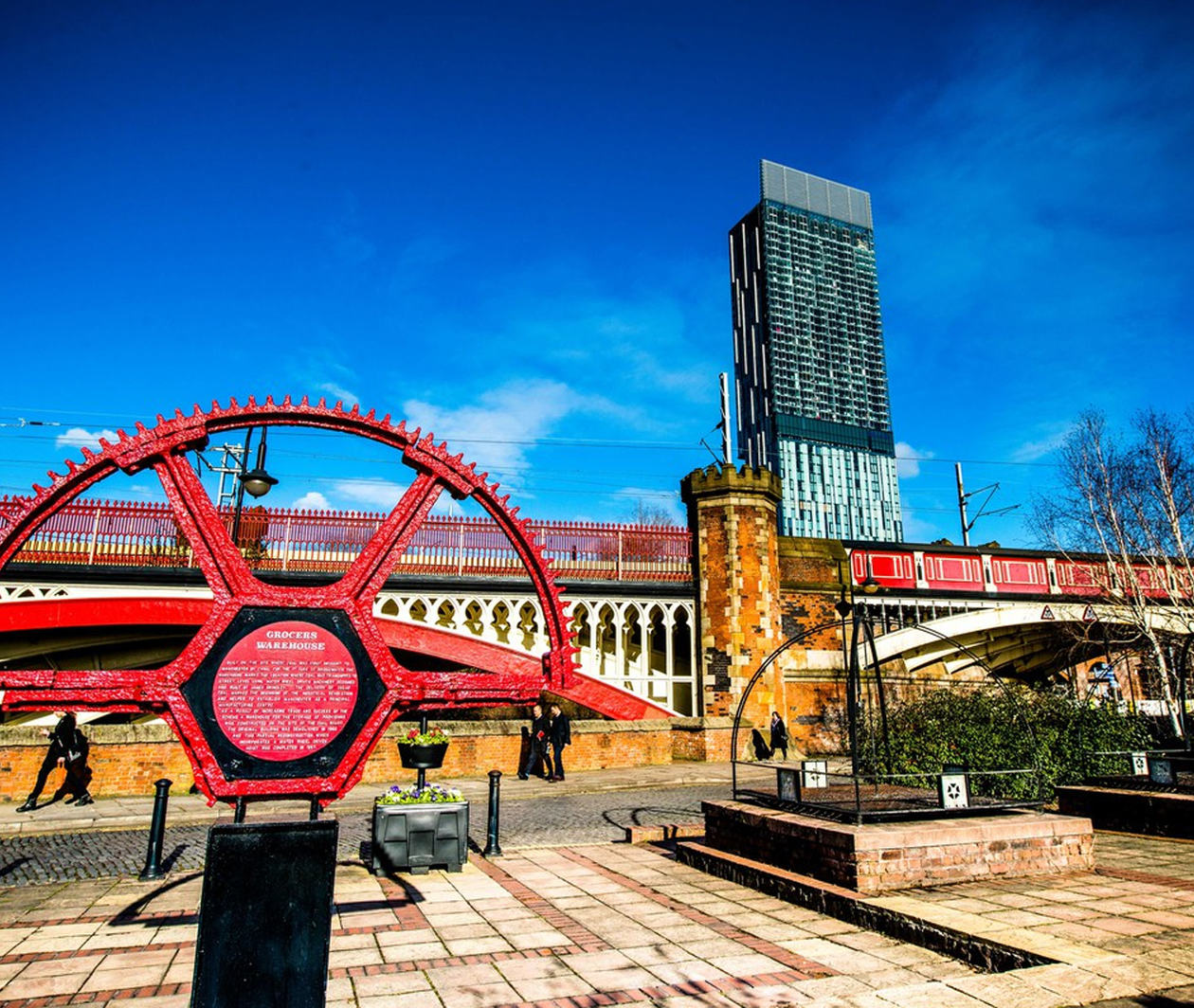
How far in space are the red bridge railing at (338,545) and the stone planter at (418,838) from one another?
952cm

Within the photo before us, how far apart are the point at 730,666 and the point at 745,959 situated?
15754 mm

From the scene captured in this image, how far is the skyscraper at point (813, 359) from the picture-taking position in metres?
153

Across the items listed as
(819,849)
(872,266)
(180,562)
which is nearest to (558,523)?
(180,562)

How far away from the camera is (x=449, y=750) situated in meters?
16.8

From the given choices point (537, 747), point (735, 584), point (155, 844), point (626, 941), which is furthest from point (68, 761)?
point (735, 584)

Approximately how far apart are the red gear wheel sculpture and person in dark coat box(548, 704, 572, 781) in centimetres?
1023

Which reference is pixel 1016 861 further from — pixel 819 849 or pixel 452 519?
pixel 452 519

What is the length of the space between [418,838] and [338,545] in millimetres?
12397

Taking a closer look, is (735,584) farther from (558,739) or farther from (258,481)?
(258,481)

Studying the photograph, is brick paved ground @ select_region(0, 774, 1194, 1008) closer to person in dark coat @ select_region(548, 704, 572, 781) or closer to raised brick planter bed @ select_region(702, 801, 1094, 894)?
raised brick planter bed @ select_region(702, 801, 1094, 894)

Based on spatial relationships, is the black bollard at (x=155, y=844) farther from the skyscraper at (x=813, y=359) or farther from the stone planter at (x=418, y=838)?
the skyscraper at (x=813, y=359)

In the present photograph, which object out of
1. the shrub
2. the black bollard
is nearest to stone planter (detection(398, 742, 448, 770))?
the black bollard

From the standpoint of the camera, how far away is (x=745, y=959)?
17.4ft

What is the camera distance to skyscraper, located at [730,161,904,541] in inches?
6029
